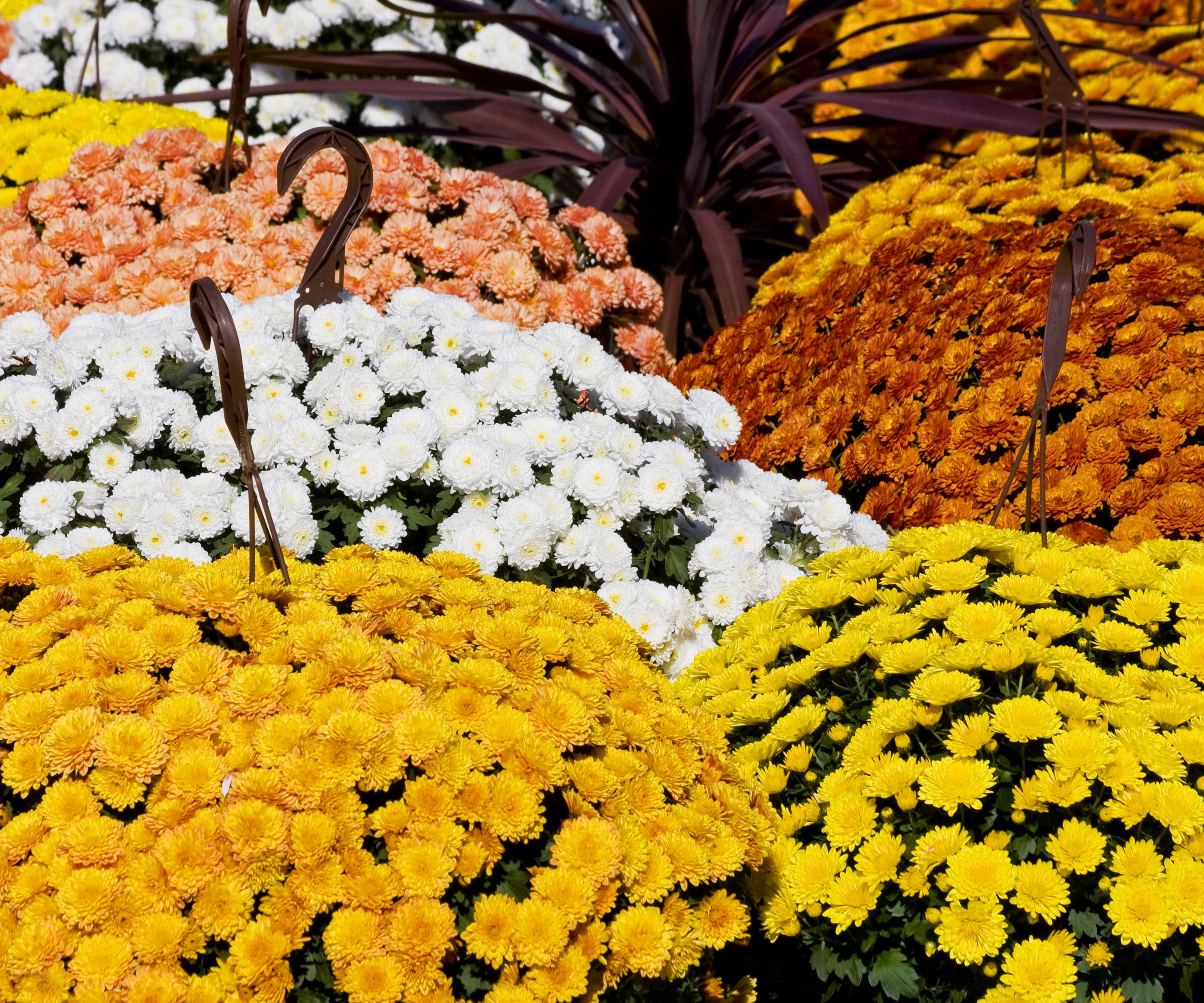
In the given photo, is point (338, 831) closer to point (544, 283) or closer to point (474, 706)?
point (474, 706)

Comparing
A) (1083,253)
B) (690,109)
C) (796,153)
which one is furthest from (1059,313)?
(690,109)

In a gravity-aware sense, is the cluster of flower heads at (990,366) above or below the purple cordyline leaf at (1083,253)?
below

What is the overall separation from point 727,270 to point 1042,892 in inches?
103

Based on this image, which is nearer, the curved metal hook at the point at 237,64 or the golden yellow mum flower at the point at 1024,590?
the golden yellow mum flower at the point at 1024,590

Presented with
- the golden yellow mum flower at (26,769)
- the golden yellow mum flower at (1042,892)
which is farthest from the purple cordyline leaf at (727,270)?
the golden yellow mum flower at (26,769)

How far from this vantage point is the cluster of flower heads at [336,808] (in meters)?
1.26

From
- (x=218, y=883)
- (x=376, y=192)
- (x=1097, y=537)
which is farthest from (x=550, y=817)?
(x=376, y=192)

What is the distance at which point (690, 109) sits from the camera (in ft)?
14.4

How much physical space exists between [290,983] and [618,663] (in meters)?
0.62

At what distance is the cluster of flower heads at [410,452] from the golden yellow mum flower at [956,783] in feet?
2.34

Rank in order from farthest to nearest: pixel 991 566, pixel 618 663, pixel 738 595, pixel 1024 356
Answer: pixel 1024 356
pixel 738 595
pixel 991 566
pixel 618 663

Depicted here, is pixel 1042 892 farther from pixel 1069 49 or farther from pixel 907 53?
pixel 1069 49

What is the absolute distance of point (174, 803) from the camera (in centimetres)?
133

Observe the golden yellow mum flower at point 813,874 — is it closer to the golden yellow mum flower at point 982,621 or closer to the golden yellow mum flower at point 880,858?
the golden yellow mum flower at point 880,858
